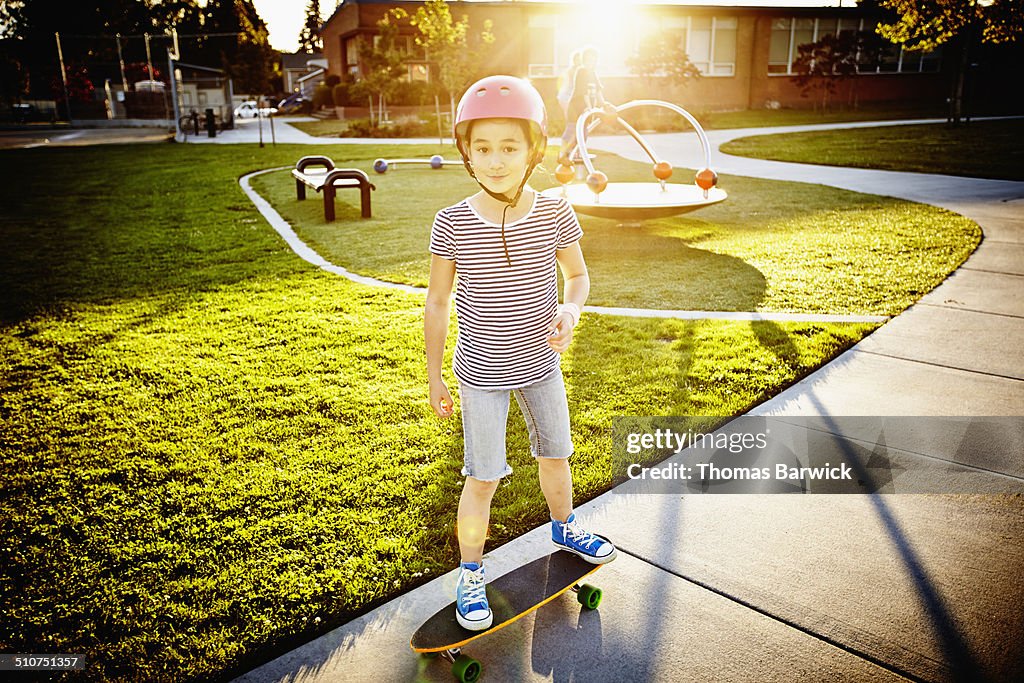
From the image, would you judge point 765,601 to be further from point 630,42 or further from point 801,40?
point 801,40

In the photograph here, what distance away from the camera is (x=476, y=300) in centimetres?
251

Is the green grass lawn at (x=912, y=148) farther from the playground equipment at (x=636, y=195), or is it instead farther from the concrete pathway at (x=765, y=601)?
the concrete pathway at (x=765, y=601)

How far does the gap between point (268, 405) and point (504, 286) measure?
8.92 ft

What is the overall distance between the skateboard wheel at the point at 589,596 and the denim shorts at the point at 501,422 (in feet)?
1.68

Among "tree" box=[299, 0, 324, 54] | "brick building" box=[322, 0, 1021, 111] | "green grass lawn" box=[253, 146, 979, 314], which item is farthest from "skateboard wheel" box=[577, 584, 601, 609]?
"tree" box=[299, 0, 324, 54]

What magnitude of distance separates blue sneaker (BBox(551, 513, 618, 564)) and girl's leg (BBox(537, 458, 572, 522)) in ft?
0.13

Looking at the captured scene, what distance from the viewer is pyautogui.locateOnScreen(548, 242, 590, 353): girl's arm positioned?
7.90 feet

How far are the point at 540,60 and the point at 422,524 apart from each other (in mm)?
41135

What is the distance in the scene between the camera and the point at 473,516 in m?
2.65

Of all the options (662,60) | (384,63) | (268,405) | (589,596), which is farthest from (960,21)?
(589,596)

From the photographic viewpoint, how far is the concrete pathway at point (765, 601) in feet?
8.05

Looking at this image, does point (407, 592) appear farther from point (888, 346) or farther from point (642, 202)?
point (642, 202)

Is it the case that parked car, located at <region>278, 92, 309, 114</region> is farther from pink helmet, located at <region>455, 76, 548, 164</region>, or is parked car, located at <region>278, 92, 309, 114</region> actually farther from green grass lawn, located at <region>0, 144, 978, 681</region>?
pink helmet, located at <region>455, 76, 548, 164</region>

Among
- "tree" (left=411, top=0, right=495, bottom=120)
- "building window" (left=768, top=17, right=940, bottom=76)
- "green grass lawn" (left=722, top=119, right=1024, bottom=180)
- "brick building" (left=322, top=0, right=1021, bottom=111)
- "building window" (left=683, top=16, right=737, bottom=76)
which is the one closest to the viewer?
"green grass lawn" (left=722, top=119, right=1024, bottom=180)
